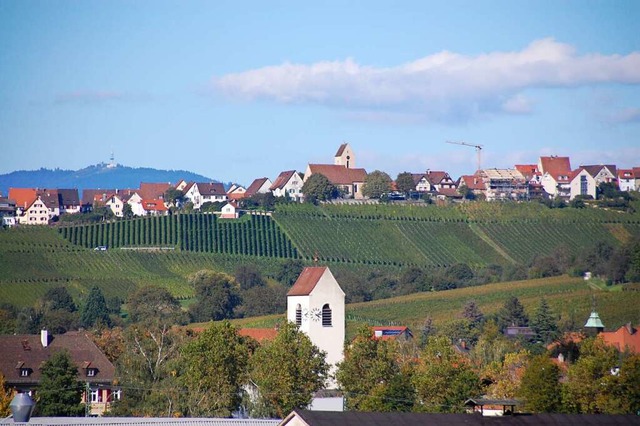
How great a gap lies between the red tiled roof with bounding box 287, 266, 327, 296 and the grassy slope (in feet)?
94.8

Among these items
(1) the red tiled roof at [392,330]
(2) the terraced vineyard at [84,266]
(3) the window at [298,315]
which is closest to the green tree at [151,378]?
(3) the window at [298,315]

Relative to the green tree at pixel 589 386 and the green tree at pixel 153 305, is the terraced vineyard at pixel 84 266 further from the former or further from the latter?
the green tree at pixel 589 386

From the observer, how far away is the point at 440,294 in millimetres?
151375

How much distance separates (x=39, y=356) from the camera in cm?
9388

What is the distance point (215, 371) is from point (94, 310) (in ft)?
210

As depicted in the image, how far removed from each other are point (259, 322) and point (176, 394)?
202 feet

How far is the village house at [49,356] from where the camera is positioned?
89250 mm

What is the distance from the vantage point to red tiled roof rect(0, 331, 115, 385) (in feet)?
297

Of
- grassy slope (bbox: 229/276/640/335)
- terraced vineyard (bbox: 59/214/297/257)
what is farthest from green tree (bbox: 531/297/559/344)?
terraced vineyard (bbox: 59/214/297/257)

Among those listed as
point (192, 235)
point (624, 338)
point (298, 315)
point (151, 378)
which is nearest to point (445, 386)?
point (151, 378)

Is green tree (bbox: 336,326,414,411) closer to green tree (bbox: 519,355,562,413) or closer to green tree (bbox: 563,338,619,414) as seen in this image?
green tree (bbox: 519,355,562,413)

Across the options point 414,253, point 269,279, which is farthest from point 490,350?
point 414,253

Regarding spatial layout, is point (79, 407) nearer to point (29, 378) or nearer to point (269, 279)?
point (29, 378)

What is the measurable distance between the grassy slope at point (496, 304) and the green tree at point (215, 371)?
143 ft
